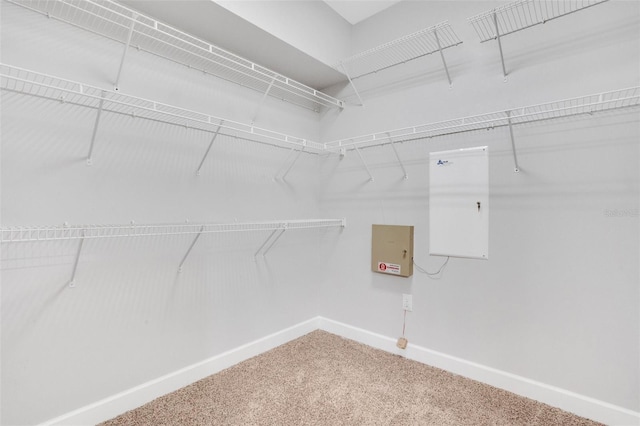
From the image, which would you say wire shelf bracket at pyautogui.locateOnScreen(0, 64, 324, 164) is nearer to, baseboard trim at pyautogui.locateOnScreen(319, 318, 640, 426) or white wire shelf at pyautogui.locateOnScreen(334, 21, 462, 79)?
white wire shelf at pyautogui.locateOnScreen(334, 21, 462, 79)

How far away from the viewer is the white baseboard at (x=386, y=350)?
1392 mm

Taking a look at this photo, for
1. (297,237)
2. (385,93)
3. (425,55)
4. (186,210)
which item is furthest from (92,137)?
(425,55)

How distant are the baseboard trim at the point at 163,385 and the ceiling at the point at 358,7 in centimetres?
253

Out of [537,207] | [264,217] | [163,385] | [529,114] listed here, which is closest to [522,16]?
[529,114]

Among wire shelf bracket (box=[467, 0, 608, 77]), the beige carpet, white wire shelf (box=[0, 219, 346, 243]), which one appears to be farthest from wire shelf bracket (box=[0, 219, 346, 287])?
wire shelf bracket (box=[467, 0, 608, 77])

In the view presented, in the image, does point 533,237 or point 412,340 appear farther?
point 412,340

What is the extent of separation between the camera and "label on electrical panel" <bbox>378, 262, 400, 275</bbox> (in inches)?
83.8

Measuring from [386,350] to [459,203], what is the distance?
3.90ft

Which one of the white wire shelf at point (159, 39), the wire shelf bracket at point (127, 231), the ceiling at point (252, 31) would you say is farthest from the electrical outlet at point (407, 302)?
the ceiling at point (252, 31)

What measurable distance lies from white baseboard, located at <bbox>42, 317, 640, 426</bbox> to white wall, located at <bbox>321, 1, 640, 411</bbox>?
0.05m

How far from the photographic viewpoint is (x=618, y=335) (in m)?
1.43

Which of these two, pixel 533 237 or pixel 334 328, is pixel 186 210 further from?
pixel 533 237

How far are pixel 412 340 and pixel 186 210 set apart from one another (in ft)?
5.71

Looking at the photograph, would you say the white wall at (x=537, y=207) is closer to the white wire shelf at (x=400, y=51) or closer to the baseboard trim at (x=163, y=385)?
the white wire shelf at (x=400, y=51)
